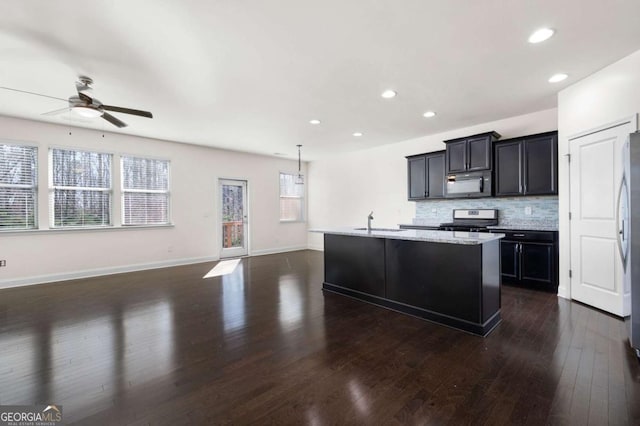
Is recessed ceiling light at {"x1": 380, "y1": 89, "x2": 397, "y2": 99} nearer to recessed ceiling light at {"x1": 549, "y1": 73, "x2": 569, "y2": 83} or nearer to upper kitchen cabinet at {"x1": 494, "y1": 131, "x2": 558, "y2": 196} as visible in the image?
recessed ceiling light at {"x1": 549, "y1": 73, "x2": 569, "y2": 83}

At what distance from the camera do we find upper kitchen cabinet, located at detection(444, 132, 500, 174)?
15.5 ft

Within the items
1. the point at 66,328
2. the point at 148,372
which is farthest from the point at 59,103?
the point at 148,372

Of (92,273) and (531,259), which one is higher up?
(531,259)

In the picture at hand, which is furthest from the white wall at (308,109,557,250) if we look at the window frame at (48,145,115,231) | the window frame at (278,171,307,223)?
the window frame at (48,145,115,231)

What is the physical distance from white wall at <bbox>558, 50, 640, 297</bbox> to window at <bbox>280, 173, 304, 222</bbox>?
20.7 ft

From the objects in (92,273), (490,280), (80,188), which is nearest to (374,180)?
(490,280)

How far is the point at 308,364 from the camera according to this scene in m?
2.25

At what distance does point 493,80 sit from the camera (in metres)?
3.42

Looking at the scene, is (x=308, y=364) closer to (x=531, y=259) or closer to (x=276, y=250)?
(x=531, y=259)

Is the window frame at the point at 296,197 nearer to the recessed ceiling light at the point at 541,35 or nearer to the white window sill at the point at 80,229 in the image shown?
the white window sill at the point at 80,229

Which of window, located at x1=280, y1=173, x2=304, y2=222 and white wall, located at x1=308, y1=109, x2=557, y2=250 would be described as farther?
window, located at x1=280, y1=173, x2=304, y2=222

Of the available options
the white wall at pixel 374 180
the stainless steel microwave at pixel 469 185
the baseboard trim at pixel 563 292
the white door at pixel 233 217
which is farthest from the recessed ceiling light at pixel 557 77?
the white door at pixel 233 217

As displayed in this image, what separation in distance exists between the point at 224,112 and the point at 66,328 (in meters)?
3.35

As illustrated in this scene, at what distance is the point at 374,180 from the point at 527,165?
326 cm
